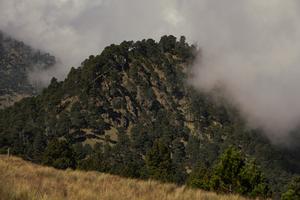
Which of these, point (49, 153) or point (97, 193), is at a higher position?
point (49, 153)

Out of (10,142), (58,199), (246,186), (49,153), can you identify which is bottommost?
(58,199)

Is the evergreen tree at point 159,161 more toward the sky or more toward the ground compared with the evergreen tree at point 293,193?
more toward the sky

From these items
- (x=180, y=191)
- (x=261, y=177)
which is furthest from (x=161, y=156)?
(x=180, y=191)

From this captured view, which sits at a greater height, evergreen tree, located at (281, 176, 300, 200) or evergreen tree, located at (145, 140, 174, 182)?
evergreen tree, located at (145, 140, 174, 182)

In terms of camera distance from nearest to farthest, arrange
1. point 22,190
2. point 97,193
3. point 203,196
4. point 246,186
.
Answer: point 22,190
point 97,193
point 203,196
point 246,186

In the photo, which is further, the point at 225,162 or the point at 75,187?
the point at 225,162

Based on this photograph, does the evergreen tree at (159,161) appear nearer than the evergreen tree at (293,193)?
No

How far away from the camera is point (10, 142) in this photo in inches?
7854

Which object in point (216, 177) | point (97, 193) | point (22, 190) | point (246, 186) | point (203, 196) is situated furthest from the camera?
point (246, 186)

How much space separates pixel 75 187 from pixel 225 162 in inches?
1621

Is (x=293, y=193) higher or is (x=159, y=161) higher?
(x=159, y=161)

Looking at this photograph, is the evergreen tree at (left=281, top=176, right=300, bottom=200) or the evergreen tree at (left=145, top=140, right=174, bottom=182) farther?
the evergreen tree at (left=145, top=140, right=174, bottom=182)

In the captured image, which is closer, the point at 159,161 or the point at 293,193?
the point at 293,193

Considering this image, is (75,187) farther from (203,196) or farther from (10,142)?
(10,142)
